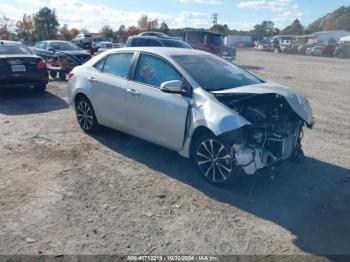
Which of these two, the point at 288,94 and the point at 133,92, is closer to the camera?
the point at 288,94

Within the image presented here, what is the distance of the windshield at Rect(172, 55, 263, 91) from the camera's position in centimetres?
483

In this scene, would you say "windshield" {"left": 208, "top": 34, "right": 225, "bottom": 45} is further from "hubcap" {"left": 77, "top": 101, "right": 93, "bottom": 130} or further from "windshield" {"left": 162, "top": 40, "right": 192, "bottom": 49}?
"hubcap" {"left": 77, "top": 101, "right": 93, "bottom": 130}

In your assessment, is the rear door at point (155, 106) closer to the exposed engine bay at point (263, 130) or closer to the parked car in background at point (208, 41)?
the exposed engine bay at point (263, 130)

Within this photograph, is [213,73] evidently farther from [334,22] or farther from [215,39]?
[334,22]

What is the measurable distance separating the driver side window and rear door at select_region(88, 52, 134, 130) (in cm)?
29

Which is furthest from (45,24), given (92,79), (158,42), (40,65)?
(92,79)

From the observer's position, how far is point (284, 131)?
14.9ft

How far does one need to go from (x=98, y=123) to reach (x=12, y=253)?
342 cm

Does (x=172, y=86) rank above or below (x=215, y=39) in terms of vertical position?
below

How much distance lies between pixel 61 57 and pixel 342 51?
140 ft

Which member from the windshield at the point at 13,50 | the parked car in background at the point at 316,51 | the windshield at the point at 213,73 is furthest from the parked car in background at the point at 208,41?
the parked car in background at the point at 316,51

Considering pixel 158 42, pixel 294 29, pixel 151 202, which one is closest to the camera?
pixel 151 202

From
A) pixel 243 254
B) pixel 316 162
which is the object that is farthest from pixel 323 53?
pixel 243 254

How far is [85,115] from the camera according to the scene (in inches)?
259
